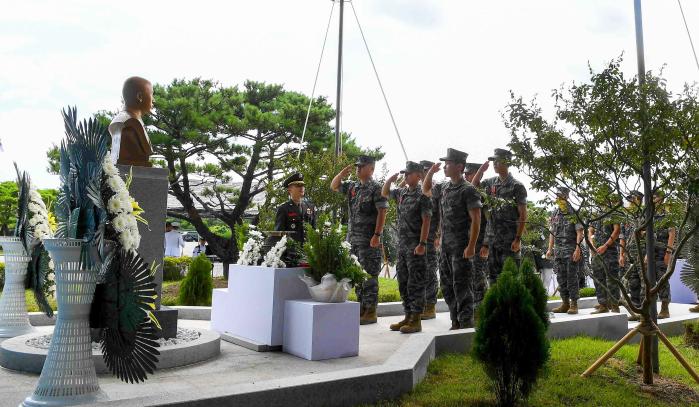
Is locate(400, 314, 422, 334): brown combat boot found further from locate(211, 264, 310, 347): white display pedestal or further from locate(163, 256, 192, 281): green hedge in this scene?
locate(163, 256, 192, 281): green hedge

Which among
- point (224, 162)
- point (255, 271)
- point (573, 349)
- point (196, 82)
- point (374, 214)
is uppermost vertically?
point (196, 82)

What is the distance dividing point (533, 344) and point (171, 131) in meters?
13.5

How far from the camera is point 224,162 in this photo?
17.4m

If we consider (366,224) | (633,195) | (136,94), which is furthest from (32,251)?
(633,195)

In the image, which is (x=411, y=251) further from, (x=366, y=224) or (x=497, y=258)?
(x=497, y=258)

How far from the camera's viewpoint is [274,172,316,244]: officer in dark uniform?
7.19 meters

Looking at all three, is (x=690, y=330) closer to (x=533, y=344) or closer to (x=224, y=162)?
(x=533, y=344)

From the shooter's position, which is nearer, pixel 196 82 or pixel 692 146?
pixel 692 146

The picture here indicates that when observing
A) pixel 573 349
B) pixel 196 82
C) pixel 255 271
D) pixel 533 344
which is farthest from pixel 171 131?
pixel 533 344

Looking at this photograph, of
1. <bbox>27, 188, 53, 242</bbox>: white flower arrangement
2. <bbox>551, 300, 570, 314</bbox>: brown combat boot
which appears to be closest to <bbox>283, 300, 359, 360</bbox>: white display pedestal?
<bbox>27, 188, 53, 242</bbox>: white flower arrangement

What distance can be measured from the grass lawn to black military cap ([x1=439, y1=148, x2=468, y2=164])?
7.54 feet

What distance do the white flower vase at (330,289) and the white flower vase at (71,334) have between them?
2.24 m

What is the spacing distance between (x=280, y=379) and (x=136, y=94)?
10.5ft

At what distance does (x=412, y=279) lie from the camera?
7414mm
